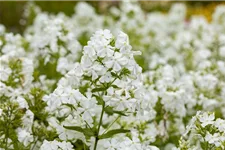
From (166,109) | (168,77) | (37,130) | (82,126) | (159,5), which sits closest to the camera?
(82,126)

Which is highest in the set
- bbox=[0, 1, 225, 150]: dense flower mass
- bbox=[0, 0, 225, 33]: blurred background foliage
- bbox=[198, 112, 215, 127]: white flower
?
bbox=[0, 0, 225, 33]: blurred background foliage

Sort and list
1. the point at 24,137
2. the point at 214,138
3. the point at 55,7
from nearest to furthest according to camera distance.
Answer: the point at 214,138 → the point at 24,137 → the point at 55,7

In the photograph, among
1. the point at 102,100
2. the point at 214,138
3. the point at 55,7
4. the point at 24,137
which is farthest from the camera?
the point at 55,7

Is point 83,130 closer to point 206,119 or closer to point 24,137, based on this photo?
point 24,137

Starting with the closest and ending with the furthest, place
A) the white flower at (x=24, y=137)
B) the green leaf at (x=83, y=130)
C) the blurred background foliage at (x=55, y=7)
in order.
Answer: the green leaf at (x=83, y=130), the white flower at (x=24, y=137), the blurred background foliage at (x=55, y=7)

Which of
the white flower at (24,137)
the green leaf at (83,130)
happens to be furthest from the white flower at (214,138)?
the white flower at (24,137)

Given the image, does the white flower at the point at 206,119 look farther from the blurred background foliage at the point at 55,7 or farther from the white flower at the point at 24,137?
the blurred background foliage at the point at 55,7

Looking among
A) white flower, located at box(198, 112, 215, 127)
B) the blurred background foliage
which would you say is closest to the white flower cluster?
white flower, located at box(198, 112, 215, 127)

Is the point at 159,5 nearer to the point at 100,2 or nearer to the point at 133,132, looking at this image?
the point at 100,2

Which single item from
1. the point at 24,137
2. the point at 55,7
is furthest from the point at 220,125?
the point at 55,7

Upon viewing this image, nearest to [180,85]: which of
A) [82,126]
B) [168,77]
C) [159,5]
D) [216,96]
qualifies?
[168,77]

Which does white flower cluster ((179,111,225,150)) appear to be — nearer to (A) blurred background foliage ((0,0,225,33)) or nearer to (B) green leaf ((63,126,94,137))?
(B) green leaf ((63,126,94,137))
